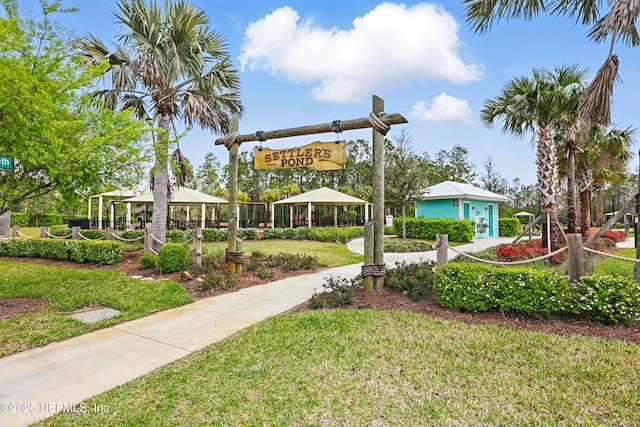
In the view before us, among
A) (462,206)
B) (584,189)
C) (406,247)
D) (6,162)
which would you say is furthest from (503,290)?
(462,206)

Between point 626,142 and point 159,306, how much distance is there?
20.4 metres

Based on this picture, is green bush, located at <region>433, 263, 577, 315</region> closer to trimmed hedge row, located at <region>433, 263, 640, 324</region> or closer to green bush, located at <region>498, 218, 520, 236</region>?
trimmed hedge row, located at <region>433, 263, 640, 324</region>

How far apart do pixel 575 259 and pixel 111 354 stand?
217 inches

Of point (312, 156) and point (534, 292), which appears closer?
point (534, 292)

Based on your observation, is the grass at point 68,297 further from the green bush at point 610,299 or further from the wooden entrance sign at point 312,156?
the green bush at point 610,299

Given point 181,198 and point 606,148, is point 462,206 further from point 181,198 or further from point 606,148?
point 181,198

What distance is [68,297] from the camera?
5871 mm

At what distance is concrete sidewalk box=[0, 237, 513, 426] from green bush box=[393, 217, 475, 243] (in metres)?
13.2

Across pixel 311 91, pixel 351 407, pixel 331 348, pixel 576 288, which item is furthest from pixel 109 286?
pixel 311 91

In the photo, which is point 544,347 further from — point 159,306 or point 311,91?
point 311,91

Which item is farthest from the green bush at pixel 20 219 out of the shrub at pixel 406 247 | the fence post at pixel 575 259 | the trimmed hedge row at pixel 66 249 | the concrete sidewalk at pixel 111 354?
the fence post at pixel 575 259

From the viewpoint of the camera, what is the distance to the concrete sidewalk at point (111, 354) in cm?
270

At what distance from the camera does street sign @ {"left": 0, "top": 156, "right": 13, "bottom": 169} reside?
422 cm

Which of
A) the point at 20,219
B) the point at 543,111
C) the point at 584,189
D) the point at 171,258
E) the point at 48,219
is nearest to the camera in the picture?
the point at 171,258
